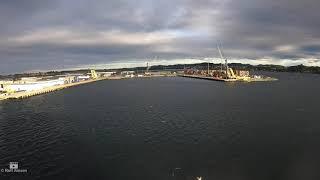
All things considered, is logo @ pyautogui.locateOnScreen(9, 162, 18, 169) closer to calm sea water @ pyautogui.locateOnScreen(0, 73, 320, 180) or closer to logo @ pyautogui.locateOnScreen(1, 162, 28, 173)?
logo @ pyautogui.locateOnScreen(1, 162, 28, 173)

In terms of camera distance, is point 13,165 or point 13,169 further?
point 13,165

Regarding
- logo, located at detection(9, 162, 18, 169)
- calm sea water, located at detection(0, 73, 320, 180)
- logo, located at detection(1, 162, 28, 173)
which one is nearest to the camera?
calm sea water, located at detection(0, 73, 320, 180)

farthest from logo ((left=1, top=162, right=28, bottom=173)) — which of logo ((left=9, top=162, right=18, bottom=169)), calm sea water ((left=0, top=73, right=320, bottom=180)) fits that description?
calm sea water ((left=0, top=73, right=320, bottom=180))

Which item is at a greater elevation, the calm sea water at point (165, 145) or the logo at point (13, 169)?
the calm sea water at point (165, 145)

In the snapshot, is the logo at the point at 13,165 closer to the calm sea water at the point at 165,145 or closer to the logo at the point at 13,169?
the logo at the point at 13,169

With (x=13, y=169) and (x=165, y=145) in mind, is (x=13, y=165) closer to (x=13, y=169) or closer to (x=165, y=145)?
(x=13, y=169)

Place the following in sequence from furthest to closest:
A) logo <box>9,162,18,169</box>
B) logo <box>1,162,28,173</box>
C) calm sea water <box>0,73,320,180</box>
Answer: logo <box>9,162,18,169</box>, logo <box>1,162,28,173</box>, calm sea water <box>0,73,320,180</box>

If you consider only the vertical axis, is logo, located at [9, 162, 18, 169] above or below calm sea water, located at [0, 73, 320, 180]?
below

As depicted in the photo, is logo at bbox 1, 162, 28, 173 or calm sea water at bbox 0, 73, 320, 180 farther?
logo at bbox 1, 162, 28, 173

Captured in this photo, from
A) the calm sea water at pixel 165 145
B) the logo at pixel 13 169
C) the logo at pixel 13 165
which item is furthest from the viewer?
the logo at pixel 13 165

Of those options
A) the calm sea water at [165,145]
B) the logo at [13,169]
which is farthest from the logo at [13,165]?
the calm sea water at [165,145]

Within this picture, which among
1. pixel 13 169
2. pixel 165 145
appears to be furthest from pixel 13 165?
pixel 165 145

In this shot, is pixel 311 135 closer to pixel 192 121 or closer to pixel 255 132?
pixel 255 132

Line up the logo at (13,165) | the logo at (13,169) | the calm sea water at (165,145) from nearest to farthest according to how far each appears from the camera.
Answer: the calm sea water at (165,145), the logo at (13,169), the logo at (13,165)
